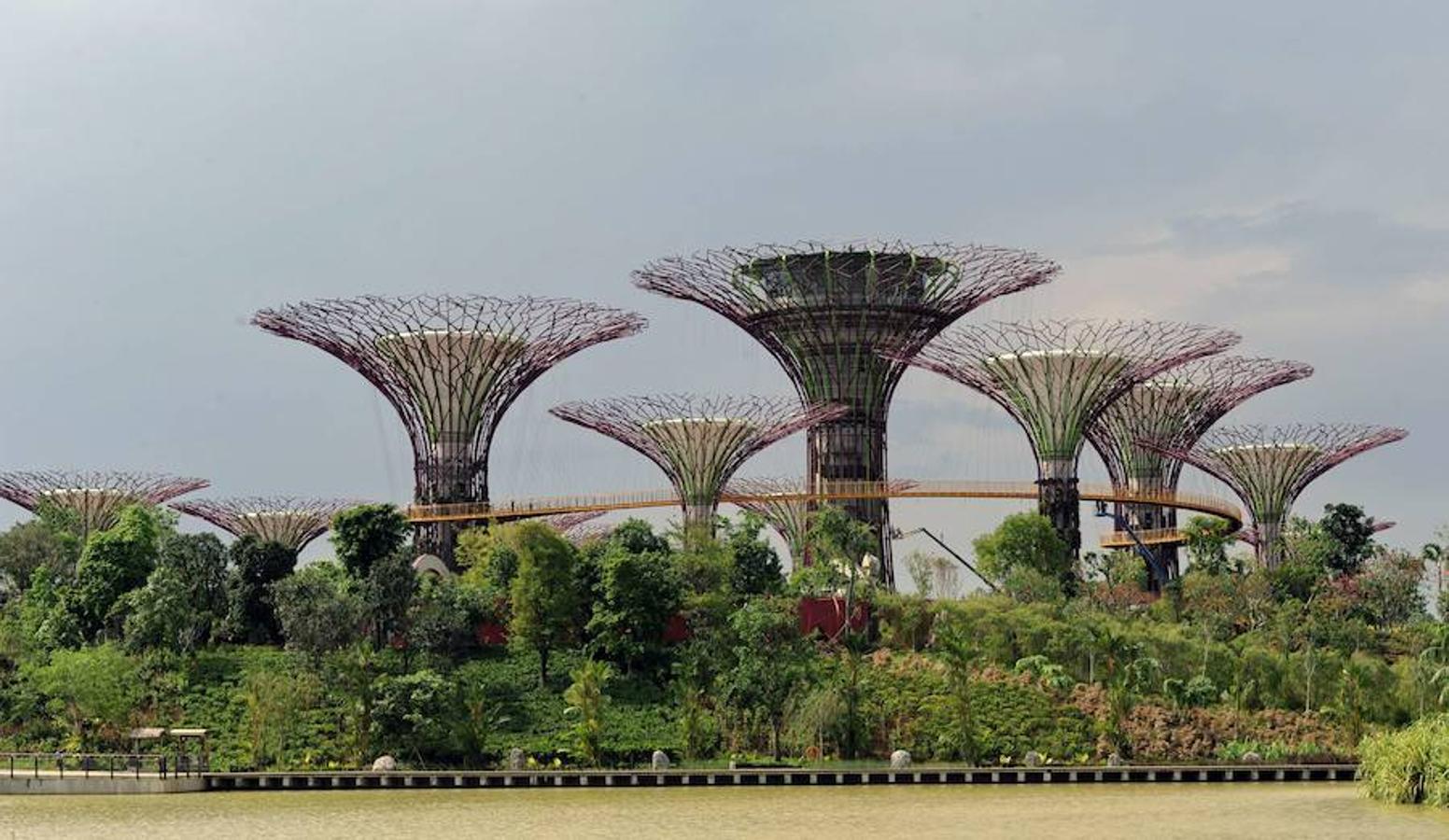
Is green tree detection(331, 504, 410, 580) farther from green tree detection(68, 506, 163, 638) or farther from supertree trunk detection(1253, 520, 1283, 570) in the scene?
supertree trunk detection(1253, 520, 1283, 570)

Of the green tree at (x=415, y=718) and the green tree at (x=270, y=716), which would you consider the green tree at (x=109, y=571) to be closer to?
the green tree at (x=270, y=716)

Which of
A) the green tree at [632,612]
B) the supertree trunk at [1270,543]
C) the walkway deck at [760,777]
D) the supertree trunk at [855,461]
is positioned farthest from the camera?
the supertree trunk at [1270,543]

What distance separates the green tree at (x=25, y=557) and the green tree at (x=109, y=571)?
10777 mm

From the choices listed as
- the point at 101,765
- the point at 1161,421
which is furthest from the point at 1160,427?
the point at 101,765

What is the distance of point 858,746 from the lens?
186ft

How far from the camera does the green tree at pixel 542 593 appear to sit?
63094 mm

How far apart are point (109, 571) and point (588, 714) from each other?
21.0 meters

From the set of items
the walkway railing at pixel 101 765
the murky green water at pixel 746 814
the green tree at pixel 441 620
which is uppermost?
the green tree at pixel 441 620

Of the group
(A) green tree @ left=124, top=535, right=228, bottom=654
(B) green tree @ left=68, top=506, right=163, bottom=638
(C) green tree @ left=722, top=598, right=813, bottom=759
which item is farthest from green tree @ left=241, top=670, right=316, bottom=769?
(C) green tree @ left=722, top=598, right=813, bottom=759

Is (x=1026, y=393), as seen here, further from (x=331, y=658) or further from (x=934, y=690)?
(x=331, y=658)

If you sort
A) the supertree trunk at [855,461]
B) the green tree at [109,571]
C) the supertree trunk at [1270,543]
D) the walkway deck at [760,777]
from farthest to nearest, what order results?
1. the supertree trunk at [1270,543]
2. the supertree trunk at [855,461]
3. the green tree at [109,571]
4. the walkway deck at [760,777]

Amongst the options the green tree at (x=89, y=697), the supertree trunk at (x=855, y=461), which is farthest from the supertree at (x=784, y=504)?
the green tree at (x=89, y=697)

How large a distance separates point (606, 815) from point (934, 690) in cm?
1702

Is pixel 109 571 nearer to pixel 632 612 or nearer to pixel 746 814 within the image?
pixel 632 612
